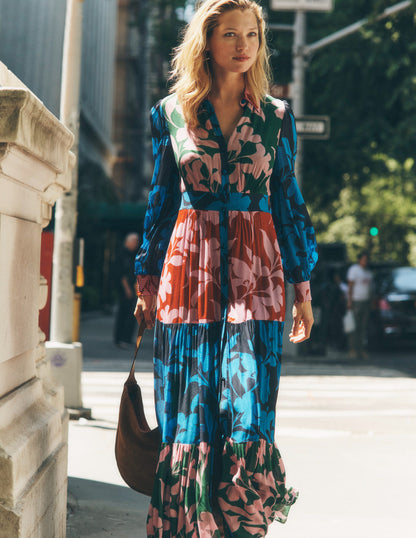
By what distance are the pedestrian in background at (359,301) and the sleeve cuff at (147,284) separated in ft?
36.1

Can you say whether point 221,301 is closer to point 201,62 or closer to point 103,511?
point 201,62

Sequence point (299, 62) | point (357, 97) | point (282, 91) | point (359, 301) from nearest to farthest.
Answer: point (282, 91)
point (359, 301)
point (299, 62)
point (357, 97)

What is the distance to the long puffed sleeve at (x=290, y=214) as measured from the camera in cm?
316

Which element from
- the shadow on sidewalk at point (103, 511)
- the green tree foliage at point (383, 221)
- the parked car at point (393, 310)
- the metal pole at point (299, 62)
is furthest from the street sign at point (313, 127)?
the green tree foliage at point (383, 221)

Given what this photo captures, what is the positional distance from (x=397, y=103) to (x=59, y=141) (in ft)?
51.4

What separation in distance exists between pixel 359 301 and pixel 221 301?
11.3m

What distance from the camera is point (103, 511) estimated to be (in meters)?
4.29

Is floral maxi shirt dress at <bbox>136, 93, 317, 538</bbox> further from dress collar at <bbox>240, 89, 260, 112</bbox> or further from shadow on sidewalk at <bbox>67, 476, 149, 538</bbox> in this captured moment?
shadow on sidewalk at <bbox>67, 476, 149, 538</bbox>

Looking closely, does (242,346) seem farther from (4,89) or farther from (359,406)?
(359,406)

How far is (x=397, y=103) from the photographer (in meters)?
18.0

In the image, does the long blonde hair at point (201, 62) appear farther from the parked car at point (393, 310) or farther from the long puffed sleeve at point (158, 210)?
the parked car at point (393, 310)

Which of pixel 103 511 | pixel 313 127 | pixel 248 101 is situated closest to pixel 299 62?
pixel 313 127

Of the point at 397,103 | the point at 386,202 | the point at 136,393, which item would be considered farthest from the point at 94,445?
the point at 386,202

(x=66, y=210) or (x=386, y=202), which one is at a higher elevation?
(x=386, y=202)
